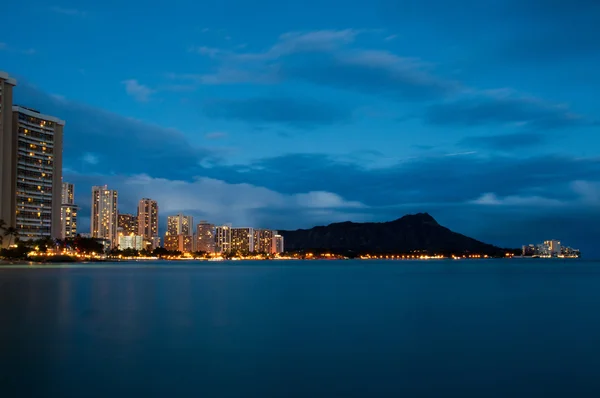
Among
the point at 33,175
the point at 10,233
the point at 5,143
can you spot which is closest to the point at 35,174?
the point at 33,175

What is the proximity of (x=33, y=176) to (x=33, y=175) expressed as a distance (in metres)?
0.33

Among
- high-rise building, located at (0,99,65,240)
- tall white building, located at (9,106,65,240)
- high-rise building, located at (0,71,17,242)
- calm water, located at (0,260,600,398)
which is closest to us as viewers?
calm water, located at (0,260,600,398)

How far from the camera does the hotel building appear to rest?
17262cm

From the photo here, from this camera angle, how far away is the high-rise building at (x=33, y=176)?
173 metres

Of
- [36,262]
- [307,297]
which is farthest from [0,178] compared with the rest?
[307,297]

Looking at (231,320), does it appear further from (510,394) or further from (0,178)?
(0,178)

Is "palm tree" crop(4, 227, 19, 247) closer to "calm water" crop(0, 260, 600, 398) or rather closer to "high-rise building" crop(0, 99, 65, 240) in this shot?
"high-rise building" crop(0, 99, 65, 240)

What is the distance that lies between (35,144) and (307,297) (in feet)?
506

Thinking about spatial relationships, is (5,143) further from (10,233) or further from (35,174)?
(10,233)

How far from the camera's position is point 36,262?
16425 cm

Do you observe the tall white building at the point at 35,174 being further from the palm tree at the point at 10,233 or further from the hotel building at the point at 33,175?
the palm tree at the point at 10,233

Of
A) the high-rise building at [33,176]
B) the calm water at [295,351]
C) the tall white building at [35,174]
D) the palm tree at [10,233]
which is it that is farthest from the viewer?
the tall white building at [35,174]

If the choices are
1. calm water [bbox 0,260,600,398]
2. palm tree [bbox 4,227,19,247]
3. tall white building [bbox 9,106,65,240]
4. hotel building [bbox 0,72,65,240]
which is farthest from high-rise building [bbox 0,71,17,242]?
calm water [bbox 0,260,600,398]

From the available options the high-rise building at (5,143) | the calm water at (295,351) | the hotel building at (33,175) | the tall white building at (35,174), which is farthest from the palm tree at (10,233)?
the calm water at (295,351)
